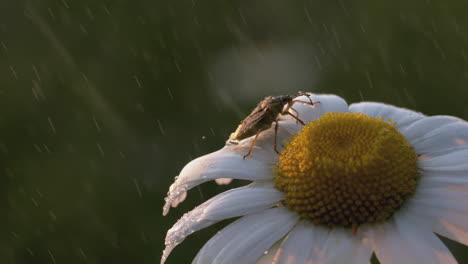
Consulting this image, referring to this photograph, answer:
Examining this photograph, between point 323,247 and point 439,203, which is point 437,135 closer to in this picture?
point 439,203

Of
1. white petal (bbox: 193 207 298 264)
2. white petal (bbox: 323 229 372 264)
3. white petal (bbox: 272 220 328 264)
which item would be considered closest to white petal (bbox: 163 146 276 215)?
white petal (bbox: 193 207 298 264)

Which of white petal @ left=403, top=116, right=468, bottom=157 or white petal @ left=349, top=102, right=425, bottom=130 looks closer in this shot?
white petal @ left=403, top=116, right=468, bottom=157

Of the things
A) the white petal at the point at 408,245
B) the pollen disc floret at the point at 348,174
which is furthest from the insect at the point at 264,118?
the white petal at the point at 408,245

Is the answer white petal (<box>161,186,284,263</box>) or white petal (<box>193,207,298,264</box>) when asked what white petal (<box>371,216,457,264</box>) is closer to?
white petal (<box>193,207,298,264</box>)

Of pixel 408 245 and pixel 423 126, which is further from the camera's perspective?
pixel 423 126

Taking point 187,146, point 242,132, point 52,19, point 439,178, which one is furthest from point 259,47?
point 439,178

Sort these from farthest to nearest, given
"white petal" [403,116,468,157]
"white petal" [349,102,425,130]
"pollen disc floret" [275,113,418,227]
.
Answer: "white petal" [349,102,425,130] < "white petal" [403,116,468,157] < "pollen disc floret" [275,113,418,227]

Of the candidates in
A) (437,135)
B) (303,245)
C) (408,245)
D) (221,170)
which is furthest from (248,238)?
(437,135)
